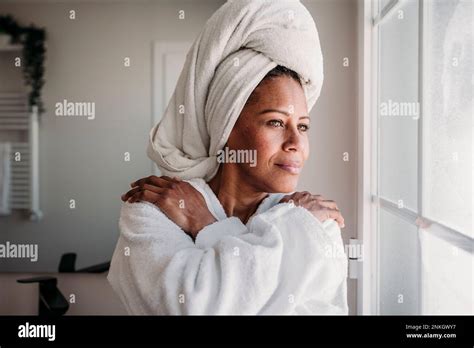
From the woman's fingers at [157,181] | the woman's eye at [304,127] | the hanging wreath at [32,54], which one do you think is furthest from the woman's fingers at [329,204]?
the hanging wreath at [32,54]

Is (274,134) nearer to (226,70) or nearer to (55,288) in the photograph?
(226,70)

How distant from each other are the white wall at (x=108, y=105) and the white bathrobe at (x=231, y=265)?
102mm

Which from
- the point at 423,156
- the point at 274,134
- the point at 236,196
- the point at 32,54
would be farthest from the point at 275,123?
the point at 32,54

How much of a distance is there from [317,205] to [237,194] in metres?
0.11

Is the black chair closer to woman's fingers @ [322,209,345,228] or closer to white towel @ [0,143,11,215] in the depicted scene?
white towel @ [0,143,11,215]

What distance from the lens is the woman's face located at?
596 millimetres

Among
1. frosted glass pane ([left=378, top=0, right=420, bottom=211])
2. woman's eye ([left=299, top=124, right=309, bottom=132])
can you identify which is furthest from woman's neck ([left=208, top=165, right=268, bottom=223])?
frosted glass pane ([left=378, top=0, right=420, bottom=211])

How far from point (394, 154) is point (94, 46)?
0.47 meters

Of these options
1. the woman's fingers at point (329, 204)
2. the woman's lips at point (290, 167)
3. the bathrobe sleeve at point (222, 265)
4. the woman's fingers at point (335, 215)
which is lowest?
the bathrobe sleeve at point (222, 265)

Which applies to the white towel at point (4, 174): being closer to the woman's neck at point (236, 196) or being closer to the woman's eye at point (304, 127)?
the woman's neck at point (236, 196)

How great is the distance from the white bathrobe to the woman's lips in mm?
50

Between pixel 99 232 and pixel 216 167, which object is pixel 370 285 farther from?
pixel 99 232

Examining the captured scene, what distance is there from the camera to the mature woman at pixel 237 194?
557 mm

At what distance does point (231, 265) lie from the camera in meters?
0.55
